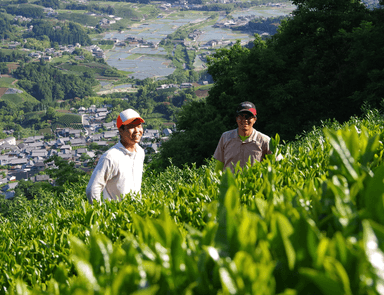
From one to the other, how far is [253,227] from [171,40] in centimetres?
17905

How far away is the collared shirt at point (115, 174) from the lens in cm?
358

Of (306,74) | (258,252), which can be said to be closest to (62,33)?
(306,74)

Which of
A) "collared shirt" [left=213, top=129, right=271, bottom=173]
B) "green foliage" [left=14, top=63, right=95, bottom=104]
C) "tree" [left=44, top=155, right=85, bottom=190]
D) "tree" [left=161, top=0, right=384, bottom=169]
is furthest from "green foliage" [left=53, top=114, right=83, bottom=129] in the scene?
"collared shirt" [left=213, top=129, right=271, bottom=173]

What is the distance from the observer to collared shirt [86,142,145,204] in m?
3.58

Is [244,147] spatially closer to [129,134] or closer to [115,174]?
[129,134]

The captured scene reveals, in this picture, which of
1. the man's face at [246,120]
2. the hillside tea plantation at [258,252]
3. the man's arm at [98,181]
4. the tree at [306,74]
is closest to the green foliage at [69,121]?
the tree at [306,74]

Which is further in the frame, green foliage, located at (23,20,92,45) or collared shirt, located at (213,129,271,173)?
green foliage, located at (23,20,92,45)

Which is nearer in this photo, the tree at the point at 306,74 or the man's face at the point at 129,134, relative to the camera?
the man's face at the point at 129,134

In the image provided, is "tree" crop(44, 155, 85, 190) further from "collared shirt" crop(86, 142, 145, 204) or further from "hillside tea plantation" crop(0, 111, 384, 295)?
"hillside tea plantation" crop(0, 111, 384, 295)

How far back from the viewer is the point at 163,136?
8725 centimetres

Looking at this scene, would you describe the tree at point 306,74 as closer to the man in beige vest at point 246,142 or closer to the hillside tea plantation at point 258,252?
the man in beige vest at point 246,142

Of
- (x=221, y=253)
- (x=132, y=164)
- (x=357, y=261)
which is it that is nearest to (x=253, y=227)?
(x=221, y=253)

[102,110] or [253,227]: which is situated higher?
[253,227]

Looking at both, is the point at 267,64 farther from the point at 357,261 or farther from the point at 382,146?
the point at 357,261
